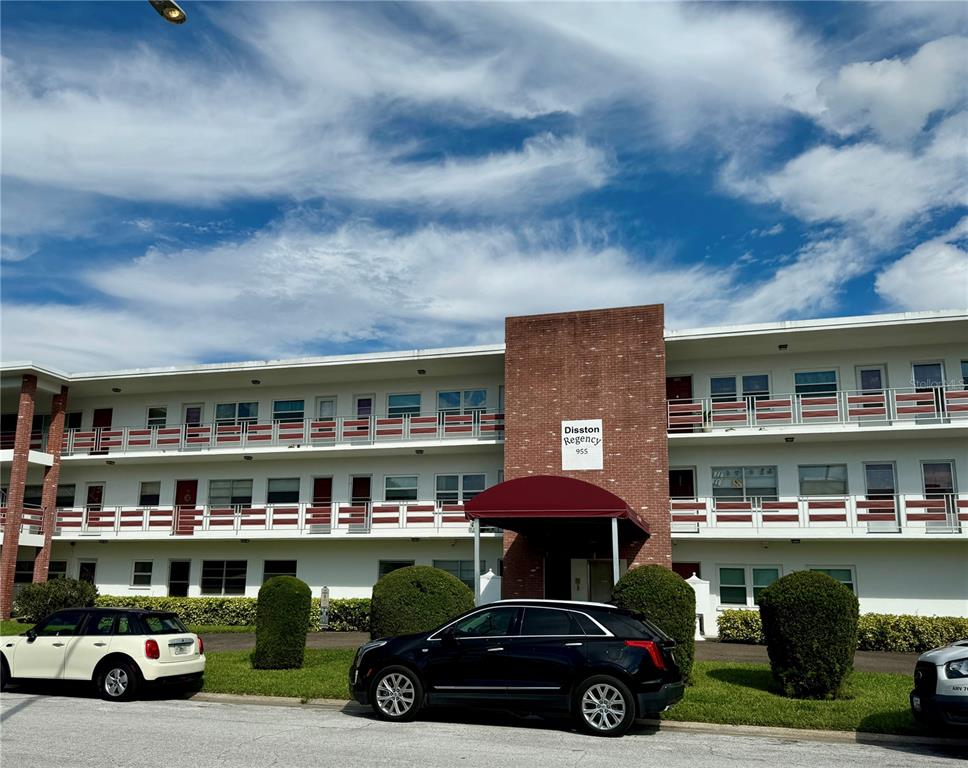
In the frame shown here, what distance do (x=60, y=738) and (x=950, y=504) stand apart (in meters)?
21.1

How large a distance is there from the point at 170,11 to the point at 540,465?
55.0 feet

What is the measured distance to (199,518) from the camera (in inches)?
1147

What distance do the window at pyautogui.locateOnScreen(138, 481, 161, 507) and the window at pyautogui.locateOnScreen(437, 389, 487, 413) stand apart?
10585 mm

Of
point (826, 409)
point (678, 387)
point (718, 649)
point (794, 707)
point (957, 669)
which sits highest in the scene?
point (678, 387)

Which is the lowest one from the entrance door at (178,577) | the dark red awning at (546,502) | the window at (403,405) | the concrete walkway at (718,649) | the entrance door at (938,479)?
the concrete walkway at (718,649)

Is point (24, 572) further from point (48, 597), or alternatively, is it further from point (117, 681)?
point (117, 681)

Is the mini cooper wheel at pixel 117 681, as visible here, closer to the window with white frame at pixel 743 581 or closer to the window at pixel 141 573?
the window with white frame at pixel 743 581

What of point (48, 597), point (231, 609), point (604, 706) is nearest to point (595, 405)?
point (231, 609)

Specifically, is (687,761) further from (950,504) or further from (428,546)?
(428,546)

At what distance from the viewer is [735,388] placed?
85.9 ft

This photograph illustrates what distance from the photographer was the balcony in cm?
2297

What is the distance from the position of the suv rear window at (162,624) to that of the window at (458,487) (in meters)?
13.3

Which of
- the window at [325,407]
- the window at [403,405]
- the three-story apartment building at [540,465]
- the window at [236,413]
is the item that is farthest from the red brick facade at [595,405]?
the window at [236,413]

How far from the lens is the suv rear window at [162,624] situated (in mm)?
14266
